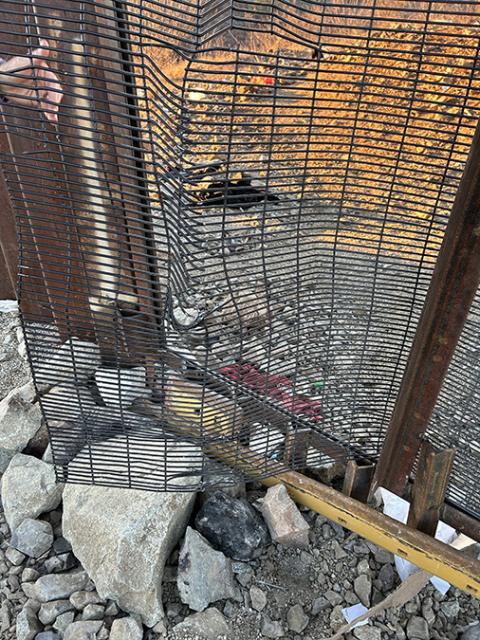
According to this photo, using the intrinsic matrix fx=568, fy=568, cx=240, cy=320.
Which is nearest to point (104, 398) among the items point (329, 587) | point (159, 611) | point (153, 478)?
point (153, 478)

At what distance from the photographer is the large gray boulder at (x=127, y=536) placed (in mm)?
1720

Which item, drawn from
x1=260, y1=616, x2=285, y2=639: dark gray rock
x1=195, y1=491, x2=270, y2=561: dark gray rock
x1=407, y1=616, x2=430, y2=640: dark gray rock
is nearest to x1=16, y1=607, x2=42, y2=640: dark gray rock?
x1=195, y1=491, x2=270, y2=561: dark gray rock

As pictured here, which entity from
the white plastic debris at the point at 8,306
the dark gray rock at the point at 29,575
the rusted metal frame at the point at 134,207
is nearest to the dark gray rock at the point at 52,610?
the dark gray rock at the point at 29,575

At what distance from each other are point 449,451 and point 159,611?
3.24ft

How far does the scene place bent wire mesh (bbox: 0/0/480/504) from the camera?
3.95 feet

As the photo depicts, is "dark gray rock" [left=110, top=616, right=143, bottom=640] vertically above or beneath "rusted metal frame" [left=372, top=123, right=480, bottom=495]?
beneath

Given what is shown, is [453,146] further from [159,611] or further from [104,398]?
[159,611]

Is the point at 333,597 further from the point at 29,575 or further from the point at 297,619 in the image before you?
the point at 29,575

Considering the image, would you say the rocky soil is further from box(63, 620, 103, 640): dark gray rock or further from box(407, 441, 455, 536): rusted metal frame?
box(407, 441, 455, 536): rusted metal frame

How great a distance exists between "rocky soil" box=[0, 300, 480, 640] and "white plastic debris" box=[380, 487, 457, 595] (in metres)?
0.03

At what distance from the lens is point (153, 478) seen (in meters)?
1.88

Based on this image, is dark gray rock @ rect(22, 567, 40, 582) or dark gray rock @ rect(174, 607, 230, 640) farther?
dark gray rock @ rect(22, 567, 40, 582)

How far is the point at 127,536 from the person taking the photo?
1.77 meters

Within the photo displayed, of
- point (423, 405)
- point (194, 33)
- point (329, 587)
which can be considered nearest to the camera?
point (194, 33)
